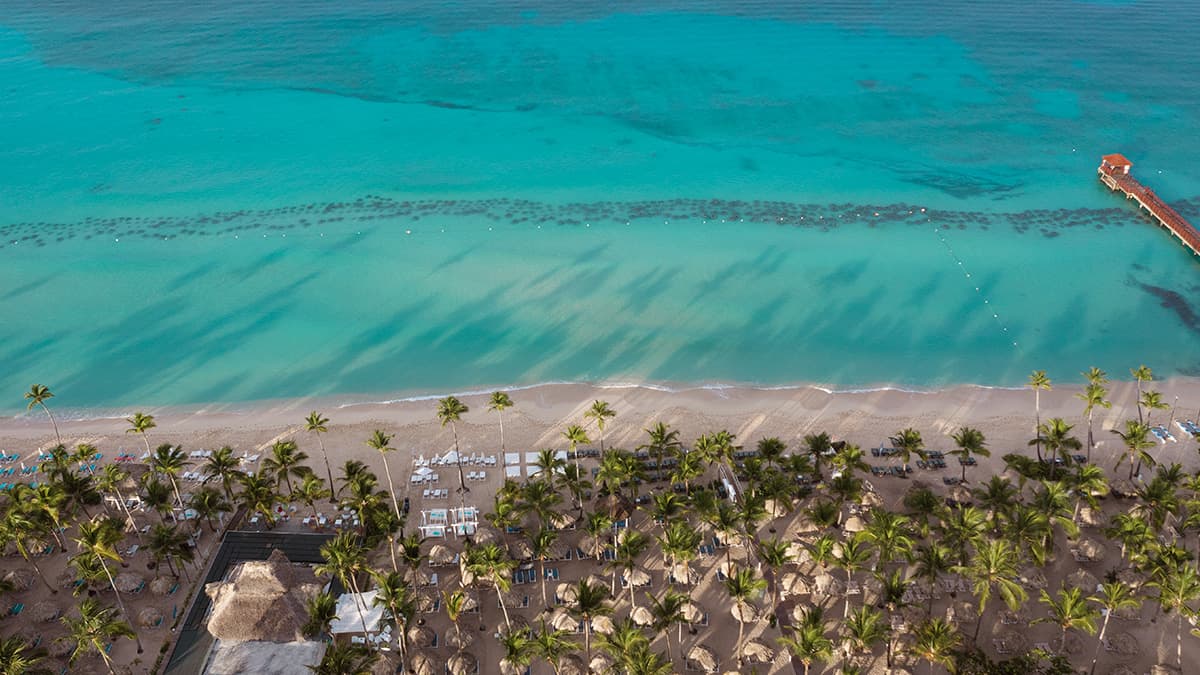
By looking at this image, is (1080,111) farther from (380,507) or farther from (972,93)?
(380,507)

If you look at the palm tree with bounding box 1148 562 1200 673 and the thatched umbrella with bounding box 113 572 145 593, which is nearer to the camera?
the palm tree with bounding box 1148 562 1200 673

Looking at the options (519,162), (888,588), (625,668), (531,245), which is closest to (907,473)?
(888,588)

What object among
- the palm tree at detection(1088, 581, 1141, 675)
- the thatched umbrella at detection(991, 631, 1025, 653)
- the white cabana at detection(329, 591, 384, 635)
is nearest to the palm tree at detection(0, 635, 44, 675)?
the white cabana at detection(329, 591, 384, 635)

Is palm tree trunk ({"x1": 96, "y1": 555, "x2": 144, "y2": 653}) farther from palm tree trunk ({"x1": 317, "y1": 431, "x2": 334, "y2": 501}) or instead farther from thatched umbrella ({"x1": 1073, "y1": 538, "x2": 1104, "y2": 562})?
thatched umbrella ({"x1": 1073, "y1": 538, "x2": 1104, "y2": 562})

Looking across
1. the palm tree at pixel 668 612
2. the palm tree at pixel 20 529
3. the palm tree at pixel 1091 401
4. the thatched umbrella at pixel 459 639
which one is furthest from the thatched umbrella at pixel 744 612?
the palm tree at pixel 20 529

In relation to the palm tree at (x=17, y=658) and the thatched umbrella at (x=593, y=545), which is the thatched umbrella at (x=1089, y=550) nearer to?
the thatched umbrella at (x=593, y=545)

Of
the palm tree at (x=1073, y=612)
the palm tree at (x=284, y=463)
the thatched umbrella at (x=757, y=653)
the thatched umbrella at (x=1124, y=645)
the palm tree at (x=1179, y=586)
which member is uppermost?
the palm tree at (x=284, y=463)
